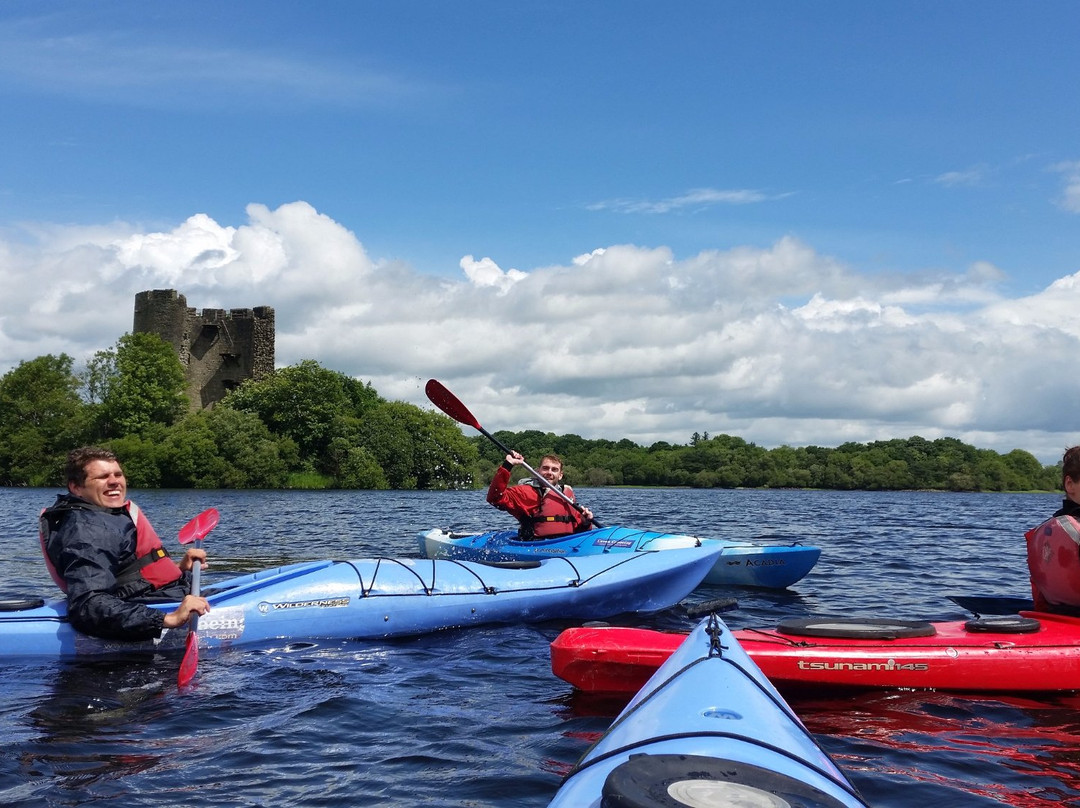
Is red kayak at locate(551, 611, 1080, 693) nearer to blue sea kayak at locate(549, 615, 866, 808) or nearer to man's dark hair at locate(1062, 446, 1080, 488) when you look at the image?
man's dark hair at locate(1062, 446, 1080, 488)

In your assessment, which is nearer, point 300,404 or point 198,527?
point 198,527

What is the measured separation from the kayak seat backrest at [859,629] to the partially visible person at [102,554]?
3.09m

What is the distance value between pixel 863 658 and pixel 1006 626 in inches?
32.1

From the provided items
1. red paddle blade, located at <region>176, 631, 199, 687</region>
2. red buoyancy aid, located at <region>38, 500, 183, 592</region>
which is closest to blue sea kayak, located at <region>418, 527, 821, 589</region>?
red buoyancy aid, located at <region>38, 500, 183, 592</region>

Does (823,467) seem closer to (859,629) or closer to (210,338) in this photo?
(210,338)

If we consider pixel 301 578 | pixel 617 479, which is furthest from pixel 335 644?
pixel 617 479

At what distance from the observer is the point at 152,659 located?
205 inches

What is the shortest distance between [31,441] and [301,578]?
36787 mm

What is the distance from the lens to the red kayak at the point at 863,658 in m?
4.42

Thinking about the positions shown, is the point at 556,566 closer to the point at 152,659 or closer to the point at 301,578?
the point at 301,578

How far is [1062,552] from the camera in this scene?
4.77 metres

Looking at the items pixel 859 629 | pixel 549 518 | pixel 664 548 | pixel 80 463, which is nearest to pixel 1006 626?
pixel 859 629

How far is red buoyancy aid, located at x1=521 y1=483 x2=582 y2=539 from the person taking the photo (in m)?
8.43

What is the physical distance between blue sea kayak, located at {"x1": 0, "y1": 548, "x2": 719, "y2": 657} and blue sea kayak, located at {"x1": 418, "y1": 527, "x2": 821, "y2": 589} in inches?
31.5
